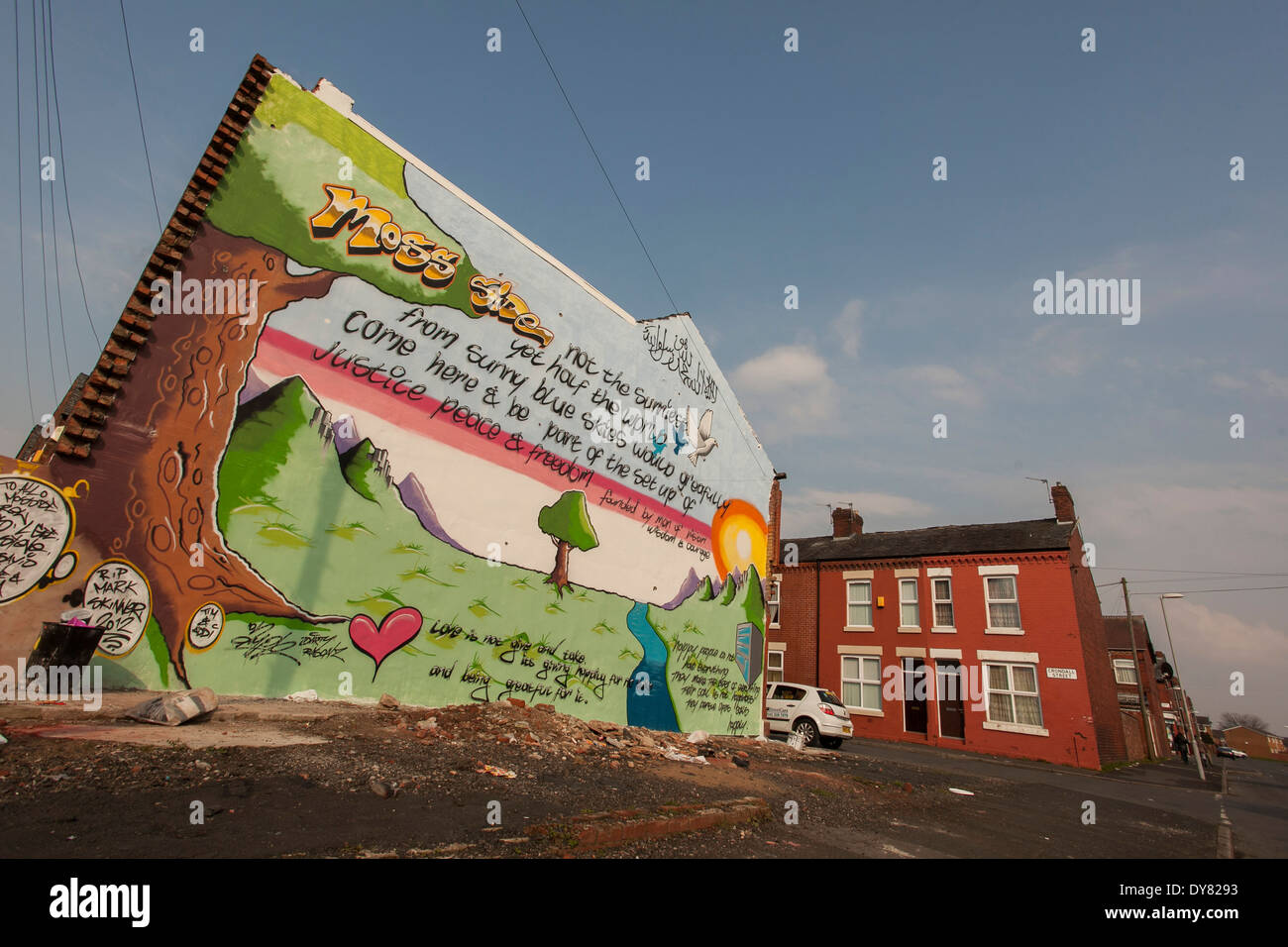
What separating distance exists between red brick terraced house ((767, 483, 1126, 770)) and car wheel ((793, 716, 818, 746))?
5547mm

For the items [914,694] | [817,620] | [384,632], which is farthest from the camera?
[817,620]

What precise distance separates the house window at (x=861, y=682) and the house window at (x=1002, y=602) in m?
4.68

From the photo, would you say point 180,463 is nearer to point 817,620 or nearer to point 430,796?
point 430,796

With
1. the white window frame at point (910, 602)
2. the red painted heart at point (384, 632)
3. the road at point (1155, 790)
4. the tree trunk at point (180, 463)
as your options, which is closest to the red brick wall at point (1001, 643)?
the white window frame at point (910, 602)

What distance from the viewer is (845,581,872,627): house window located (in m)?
26.1

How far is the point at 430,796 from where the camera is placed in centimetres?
533

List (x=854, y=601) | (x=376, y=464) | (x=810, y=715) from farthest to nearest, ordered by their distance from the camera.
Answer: (x=854, y=601) < (x=810, y=715) < (x=376, y=464)

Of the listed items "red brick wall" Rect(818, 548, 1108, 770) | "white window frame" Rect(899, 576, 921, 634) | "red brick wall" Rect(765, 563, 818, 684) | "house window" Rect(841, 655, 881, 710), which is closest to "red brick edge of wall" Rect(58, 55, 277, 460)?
"red brick wall" Rect(765, 563, 818, 684)

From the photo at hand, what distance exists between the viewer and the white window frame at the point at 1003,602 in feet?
74.3

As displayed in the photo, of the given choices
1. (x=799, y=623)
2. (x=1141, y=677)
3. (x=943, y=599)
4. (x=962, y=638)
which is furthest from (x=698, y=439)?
(x=1141, y=677)

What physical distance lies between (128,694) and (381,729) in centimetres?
255

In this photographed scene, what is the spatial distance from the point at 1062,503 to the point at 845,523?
345 inches

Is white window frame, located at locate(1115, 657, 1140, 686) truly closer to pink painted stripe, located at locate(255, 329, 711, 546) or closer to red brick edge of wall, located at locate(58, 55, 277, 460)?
pink painted stripe, located at locate(255, 329, 711, 546)

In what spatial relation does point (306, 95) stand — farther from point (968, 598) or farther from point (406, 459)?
point (968, 598)
